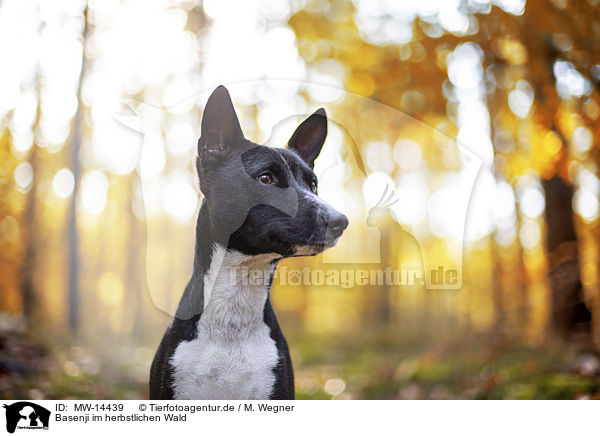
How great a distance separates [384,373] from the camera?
16.5 ft

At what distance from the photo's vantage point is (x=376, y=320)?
344 inches

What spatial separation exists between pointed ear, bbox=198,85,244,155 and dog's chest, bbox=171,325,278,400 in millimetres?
913

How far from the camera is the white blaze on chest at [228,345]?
2.12 m

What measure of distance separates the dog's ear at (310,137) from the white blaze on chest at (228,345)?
0.63 m

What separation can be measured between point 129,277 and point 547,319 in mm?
8319

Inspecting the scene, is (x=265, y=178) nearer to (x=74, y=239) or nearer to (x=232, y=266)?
(x=232, y=266)


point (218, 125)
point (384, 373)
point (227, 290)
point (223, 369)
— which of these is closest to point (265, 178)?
point (218, 125)

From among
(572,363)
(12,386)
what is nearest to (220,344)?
(12,386)

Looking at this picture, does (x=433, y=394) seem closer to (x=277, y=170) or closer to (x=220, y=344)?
(x=220, y=344)
